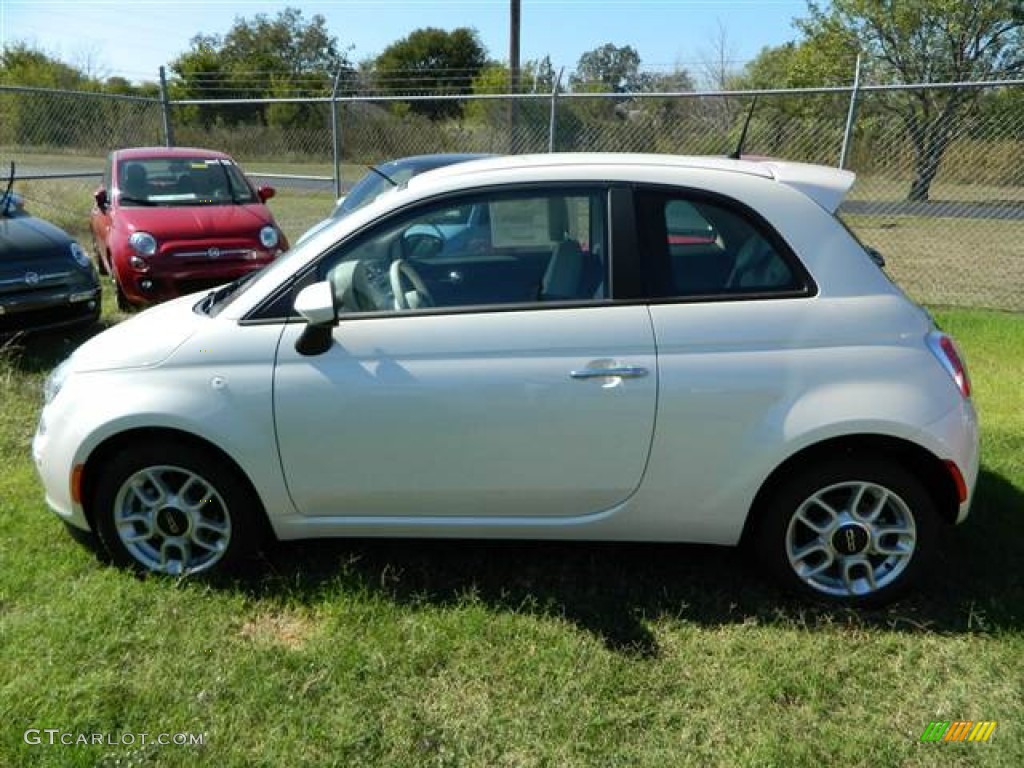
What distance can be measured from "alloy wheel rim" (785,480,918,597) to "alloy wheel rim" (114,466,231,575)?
229 centimetres

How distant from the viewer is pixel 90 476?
321 centimetres

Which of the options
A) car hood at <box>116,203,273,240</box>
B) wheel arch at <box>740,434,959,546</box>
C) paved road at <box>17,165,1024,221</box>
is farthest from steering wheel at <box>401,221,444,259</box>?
paved road at <box>17,165,1024,221</box>

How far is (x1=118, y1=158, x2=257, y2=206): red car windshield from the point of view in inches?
323

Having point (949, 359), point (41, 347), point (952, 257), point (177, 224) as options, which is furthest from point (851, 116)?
point (41, 347)

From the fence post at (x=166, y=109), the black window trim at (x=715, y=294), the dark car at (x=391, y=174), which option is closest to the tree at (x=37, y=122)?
the fence post at (x=166, y=109)

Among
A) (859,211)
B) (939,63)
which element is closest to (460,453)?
(859,211)

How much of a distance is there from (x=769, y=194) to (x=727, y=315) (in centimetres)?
51

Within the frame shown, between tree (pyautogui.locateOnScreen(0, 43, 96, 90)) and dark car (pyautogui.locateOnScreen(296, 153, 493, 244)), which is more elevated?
tree (pyautogui.locateOnScreen(0, 43, 96, 90))

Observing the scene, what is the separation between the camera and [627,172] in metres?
3.06

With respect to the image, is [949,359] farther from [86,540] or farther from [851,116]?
[851,116]

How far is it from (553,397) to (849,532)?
1.27 meters

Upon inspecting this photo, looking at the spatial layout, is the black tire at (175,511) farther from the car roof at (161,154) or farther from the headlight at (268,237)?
the car roof at (161,154)

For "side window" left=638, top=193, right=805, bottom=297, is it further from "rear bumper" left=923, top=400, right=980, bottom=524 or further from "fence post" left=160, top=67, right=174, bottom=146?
"fence post" left=160, top=67, right=174, bottom=146

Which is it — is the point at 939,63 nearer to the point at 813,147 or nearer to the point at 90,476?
the point at 813,147
